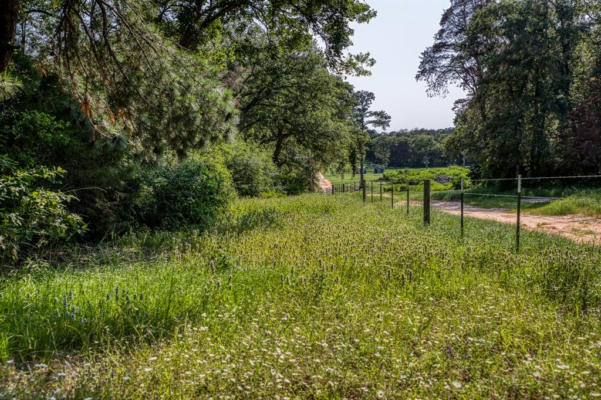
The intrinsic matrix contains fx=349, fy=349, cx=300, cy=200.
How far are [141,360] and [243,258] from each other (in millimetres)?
2721

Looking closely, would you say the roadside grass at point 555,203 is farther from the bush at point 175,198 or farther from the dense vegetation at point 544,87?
the bush at point 175,198

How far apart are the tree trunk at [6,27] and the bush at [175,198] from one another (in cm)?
318

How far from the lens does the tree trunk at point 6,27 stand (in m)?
4.82

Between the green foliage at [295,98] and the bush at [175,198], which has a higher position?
the green foliage at [295,98]

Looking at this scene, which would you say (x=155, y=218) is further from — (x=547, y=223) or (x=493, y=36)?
(x=493, y=36)

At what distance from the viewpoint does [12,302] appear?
3.29 metres

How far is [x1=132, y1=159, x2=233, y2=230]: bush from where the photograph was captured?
8.10 metres

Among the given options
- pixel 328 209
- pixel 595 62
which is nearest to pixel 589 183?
pixel 595 62

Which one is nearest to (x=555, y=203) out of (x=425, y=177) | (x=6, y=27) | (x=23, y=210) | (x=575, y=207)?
(x=575, y=207)

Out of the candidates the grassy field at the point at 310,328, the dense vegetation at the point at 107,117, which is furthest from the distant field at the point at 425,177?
the grassy field at the point at 310,328

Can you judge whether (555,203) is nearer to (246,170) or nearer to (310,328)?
(310,328)

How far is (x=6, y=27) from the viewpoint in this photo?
485 cm

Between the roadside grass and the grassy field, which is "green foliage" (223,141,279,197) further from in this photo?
the grassy field

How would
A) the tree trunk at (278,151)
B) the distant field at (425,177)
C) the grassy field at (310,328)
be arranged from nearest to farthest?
the grassy field at (310,328) → the tree trunk at (278,151) → the distant field at (425,177)
